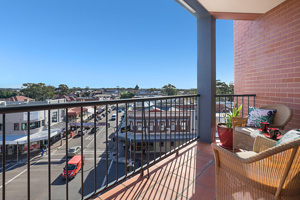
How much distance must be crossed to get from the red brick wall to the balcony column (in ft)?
3.50

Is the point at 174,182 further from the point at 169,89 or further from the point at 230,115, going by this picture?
the point at 169,89

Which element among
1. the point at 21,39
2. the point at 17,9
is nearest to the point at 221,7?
the point at 17,9

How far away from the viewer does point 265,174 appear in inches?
36.2

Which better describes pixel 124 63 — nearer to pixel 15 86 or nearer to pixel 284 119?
pixel 15 86

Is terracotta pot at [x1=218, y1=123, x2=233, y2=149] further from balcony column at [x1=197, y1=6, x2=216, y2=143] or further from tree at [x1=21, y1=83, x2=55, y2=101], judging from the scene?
tree at [x1=21, y1=83, x2=55, y2=101]

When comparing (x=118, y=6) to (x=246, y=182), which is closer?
(x=246, y=182)

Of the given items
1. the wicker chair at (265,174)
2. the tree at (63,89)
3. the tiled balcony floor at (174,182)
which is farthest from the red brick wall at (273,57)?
the tree at (63,89)

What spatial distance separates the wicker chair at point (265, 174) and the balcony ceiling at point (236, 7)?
2555 mm

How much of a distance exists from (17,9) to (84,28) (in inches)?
427

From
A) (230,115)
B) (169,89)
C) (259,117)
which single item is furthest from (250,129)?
(169,89)

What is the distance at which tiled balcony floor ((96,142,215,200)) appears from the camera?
1.52m

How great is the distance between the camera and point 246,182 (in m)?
0.99

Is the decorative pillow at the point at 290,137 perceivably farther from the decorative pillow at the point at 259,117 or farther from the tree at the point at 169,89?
the tree at the point at 169,89

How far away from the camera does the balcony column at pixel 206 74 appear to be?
290 cm
